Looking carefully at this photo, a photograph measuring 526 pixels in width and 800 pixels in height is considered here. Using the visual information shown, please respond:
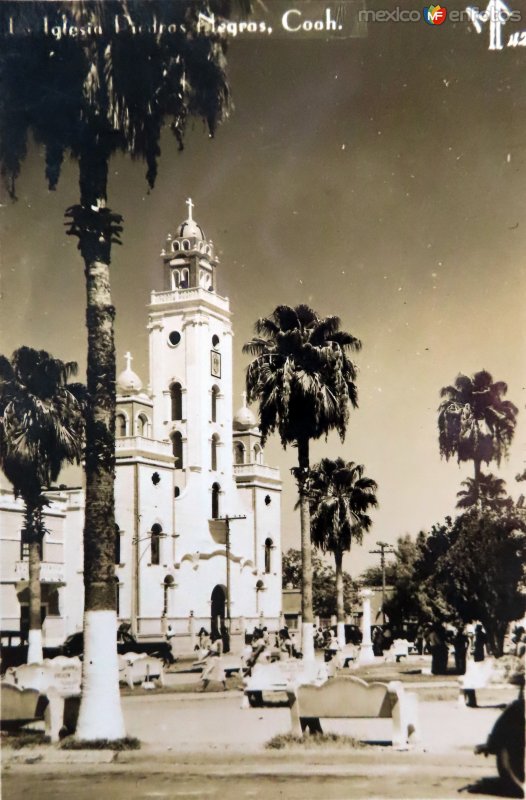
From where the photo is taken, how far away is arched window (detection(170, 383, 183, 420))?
14227mm

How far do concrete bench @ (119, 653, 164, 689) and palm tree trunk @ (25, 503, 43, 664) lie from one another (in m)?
1.99

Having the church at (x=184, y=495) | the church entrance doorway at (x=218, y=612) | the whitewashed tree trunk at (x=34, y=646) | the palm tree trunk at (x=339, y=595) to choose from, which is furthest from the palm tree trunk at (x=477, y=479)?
the church entrance doorway at (x=218, y=612)

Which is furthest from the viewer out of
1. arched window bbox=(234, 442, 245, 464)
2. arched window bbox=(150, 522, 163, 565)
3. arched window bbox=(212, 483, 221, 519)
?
arched window bbox=(150, 522, 163, 565)

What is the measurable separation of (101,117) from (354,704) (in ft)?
22.3

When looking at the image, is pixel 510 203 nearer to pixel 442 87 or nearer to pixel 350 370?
pixel 442 87

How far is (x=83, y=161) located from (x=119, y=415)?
3786mm

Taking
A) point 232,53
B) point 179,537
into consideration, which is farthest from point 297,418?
point 179,537

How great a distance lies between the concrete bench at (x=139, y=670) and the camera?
11386mm

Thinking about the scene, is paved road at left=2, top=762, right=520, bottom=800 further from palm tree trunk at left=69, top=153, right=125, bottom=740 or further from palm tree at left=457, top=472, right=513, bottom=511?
palm tree at left=457, top=472, right=513, bottom=511

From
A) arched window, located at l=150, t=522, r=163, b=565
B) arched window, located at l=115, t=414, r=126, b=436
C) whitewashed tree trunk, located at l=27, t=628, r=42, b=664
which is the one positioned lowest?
whitewashed tree trunk, located at l=27, t=628, r=42, b=664

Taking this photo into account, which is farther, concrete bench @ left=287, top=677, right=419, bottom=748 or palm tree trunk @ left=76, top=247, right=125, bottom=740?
palm tree trunk @ left=76, top=247, right=125, bottom=740

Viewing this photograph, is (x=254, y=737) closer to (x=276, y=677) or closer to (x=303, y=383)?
(x=276, y=677)

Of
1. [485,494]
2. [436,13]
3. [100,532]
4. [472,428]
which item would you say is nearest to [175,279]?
[100,532]

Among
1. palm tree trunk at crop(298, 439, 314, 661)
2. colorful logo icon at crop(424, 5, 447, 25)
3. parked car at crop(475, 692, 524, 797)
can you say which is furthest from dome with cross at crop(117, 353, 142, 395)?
parked car at crop(475, 692, 524, 797)
